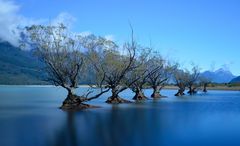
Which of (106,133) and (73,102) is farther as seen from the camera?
(73,102)

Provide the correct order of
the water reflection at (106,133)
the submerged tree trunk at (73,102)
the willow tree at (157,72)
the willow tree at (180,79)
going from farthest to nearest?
1. the willow tree at (180,79)
2. the willow tree at (157,72)
3. the submerged tree trunk at (73,102)
4. the water reflection at (106,133)

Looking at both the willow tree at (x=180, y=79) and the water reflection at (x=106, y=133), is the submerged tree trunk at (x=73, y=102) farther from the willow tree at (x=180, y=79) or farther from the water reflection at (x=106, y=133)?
the willow tree at (x=180, y=79)

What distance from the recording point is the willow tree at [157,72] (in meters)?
77.9

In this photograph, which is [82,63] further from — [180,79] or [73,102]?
[180,79]

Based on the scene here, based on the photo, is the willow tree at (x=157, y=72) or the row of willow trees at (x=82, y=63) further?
the willow tree at (x=157, y=72)

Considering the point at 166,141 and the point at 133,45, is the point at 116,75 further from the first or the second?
the point at 166,141

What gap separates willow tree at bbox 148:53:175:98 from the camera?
77875mm

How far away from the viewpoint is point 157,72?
3344 inches

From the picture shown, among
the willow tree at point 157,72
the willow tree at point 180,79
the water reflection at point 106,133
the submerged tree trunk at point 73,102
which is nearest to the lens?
the water reflection at point 106,133

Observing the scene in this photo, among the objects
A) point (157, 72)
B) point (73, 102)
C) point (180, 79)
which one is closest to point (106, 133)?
point (73, 102)

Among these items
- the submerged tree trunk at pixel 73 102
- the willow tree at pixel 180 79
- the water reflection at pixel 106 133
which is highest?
the willow tree at pixel 180 79

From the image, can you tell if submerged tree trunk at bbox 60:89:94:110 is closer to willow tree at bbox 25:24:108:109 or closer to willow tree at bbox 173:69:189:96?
willow tree at bbox 25:24:108:109

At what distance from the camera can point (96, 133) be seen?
2545cm

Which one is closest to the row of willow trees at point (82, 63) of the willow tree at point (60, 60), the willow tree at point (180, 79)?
the willow tree at point (60, 60)
